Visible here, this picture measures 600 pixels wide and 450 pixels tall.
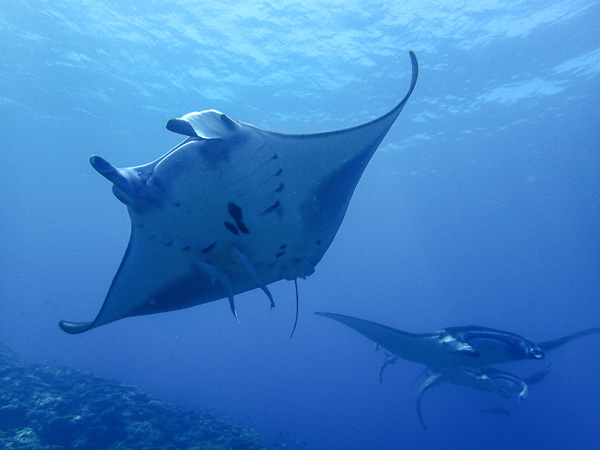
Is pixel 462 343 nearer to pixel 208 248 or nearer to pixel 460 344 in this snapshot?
pixel 460 344

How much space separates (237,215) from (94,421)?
320 inches

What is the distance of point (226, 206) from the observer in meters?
2.66

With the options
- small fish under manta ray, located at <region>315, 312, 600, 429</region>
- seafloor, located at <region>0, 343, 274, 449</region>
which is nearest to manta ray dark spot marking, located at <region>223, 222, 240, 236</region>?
small fish under manta ray, located at <region>315, 312, 600, 429</region>

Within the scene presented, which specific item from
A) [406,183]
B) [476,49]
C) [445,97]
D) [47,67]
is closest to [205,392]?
[406,183]

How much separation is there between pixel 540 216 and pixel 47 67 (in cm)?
5312

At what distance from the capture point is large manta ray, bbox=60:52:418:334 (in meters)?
2.40

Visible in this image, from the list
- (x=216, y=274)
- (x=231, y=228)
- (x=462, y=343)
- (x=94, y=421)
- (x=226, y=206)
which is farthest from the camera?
(x=94, y=421)

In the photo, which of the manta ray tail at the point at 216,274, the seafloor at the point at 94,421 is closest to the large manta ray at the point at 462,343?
the manta ray tail at the point at 216,274

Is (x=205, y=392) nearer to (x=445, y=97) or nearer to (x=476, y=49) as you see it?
(x=445, y=97)

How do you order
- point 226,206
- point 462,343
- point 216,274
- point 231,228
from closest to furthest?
1. point 226,206
2. point 231,228
3. point 216,274
4. point 462,343

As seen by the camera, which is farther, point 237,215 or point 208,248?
point 208,248

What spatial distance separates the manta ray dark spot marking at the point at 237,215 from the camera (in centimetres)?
268

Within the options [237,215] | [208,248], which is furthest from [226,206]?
[208,248]

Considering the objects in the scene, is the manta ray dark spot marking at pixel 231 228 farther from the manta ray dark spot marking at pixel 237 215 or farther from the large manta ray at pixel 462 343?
the large manta ray at pixel 462 343
